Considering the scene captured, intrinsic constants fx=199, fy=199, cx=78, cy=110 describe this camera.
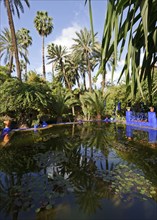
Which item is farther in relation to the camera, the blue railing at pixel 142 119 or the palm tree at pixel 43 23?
the palm tree at pixel 43 23

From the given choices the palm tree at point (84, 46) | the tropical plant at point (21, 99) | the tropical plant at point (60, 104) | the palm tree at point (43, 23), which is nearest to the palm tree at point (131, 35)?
the tropical plant at point (21, 99)

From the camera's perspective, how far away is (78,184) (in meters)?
4.51

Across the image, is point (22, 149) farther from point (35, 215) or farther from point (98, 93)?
point (98, 93)

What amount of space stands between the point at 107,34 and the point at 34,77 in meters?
19.9

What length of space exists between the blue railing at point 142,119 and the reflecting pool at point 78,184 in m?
6.70

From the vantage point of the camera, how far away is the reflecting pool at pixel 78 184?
334cm

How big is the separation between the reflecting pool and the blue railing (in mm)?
6700

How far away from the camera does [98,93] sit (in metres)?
21.7

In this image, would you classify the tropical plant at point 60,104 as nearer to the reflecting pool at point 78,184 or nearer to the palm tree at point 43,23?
the reflecting pool at point 78,184

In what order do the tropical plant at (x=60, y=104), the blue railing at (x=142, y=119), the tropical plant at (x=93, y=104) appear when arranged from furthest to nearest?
the tropical plant at (x=93, y=104) < the tropical plant at (x=60, y=104) < the blue railing at (x=142, y=119)

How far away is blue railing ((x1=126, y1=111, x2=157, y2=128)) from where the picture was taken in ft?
45.3

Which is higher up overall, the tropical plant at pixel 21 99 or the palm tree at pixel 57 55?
the palm tree at pixel 57 55

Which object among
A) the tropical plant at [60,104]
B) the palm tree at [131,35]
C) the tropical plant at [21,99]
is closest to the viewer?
the palm tree at [131,35]

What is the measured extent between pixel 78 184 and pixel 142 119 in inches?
514
